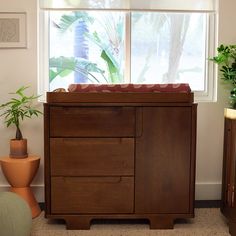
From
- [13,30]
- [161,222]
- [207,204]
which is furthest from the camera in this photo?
[207,204]

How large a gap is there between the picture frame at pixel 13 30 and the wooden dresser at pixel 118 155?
0.68 meters

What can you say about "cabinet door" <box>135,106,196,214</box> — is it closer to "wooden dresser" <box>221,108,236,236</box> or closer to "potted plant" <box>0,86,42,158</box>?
"wooden dresser" <box>221,108,236,236</box>

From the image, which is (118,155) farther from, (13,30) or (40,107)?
(13,30)

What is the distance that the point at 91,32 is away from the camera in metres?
2.72

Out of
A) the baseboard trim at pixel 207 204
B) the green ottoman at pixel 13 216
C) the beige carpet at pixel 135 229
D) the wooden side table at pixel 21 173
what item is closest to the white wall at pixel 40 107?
the baseboard trim at pixel 207 204

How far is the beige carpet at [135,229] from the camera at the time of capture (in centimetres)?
216

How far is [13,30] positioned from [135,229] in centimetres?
170

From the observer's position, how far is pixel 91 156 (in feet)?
7.08

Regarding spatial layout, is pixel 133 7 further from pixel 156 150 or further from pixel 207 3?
pixel 156 150

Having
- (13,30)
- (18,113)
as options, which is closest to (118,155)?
(18,113)

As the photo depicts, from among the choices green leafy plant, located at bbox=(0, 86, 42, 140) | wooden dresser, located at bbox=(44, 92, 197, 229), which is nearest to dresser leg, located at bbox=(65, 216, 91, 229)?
wooden dresser, located at bbox=(44, 92, 197, 229)

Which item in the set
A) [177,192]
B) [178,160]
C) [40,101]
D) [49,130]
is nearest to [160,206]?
[177,192]

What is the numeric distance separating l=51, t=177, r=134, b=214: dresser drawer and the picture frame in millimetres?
1095

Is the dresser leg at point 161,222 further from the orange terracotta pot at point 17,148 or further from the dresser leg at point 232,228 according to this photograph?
the orange terracotta pot at point 17,148
